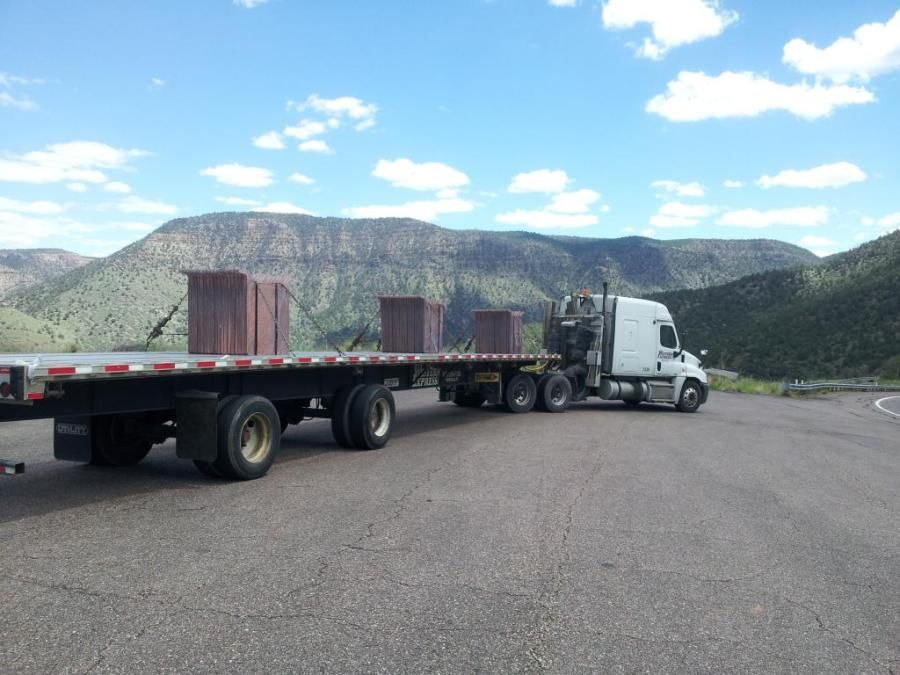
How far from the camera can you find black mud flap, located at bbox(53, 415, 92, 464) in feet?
27.9

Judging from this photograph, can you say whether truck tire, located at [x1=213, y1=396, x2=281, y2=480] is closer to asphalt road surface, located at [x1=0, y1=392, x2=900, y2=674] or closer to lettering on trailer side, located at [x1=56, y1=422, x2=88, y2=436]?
asphalt road surface, located at [x1=0, y1=392, x2=900, y2=674]

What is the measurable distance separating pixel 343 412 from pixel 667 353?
37.7 feet

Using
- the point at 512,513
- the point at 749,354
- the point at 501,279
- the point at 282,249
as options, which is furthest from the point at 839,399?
the point at 282,249

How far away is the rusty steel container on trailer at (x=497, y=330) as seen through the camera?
18.8 meters

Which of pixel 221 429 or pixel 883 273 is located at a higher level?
pixel 883 273

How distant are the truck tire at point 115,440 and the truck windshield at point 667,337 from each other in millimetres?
13970

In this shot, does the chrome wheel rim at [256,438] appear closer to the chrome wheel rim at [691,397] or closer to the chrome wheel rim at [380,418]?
the chrome wheel rim at [380,418]

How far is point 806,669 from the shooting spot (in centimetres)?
405

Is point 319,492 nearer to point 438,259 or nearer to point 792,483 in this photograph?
point 792,483

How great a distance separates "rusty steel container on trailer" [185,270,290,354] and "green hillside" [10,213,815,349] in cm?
4844

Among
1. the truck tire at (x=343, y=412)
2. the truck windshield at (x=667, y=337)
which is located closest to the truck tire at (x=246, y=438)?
the truck tire at (x=343, y=412)

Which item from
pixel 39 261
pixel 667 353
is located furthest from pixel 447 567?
pixel 39 261

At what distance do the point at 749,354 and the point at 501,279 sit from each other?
36264 millimetres

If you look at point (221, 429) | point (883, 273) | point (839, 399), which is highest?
point (883, 273)
